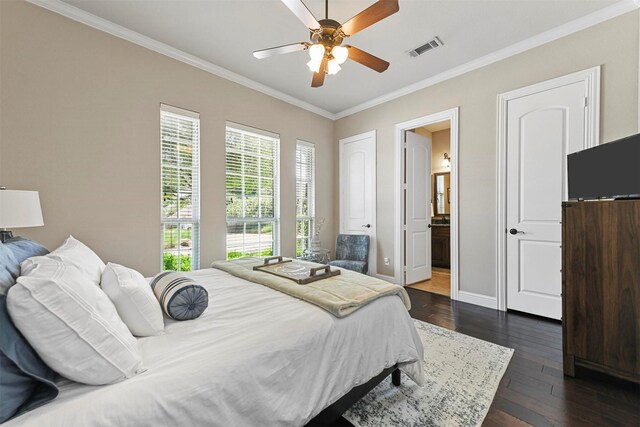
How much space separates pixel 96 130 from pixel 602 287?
4.27 metres

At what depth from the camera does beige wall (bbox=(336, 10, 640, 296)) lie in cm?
245

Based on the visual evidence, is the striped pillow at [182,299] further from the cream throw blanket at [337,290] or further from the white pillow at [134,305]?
the cream throw blanket at [337,290]

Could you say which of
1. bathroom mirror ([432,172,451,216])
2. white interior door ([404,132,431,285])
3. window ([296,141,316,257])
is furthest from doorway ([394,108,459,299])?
bathroom mirror ([432,172,451,216])

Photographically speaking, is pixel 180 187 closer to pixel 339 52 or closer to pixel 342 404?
pixel 339 52

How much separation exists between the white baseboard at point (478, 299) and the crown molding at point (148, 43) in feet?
12.2

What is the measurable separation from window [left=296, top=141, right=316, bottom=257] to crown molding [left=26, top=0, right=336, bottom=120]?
0.85 meters

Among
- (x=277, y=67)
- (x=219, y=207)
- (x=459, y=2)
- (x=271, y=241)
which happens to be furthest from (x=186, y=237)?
(x=459, y=2)

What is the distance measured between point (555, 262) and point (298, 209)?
3306mm

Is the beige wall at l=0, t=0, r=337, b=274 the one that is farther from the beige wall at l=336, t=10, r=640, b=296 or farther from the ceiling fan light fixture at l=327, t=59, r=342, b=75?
the beige wall at l=336, t=10, r=640, b=296

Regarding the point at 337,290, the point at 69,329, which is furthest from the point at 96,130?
the point at 337,290

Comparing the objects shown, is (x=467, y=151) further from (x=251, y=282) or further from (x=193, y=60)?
(x=193, y=60)

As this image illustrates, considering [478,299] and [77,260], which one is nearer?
[77,260]

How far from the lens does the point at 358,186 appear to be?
4734 mm

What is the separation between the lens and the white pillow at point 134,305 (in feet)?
3.82
